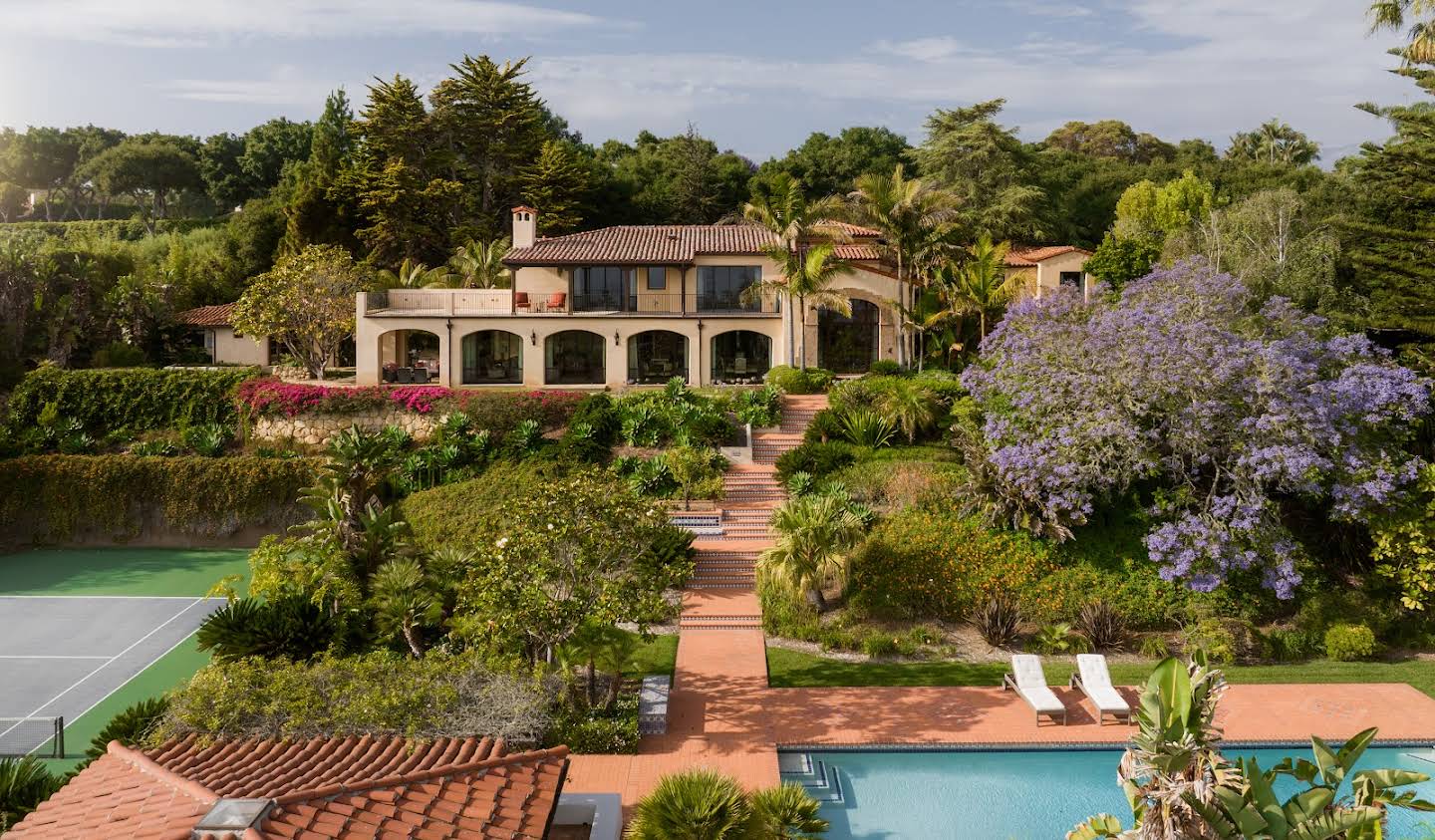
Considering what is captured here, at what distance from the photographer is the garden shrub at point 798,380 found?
31.4m

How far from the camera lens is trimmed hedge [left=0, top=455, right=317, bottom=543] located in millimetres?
27203

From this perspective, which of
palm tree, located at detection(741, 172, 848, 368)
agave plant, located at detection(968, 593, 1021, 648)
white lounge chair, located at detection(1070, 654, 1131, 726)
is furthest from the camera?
palm tree, located at detection(741, 172, 848, 368)

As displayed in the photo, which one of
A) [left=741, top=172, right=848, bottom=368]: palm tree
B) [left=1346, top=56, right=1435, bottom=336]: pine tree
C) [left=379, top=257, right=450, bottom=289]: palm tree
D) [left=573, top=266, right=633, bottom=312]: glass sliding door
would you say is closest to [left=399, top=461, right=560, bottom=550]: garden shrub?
[left=741, top=172, right=848, bottom=368]: palm tree

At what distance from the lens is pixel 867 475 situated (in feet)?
78.6

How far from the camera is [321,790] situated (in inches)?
342

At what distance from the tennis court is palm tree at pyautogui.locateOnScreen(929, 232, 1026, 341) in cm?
2280

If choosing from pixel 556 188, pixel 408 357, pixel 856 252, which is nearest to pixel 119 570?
pixel 408 357

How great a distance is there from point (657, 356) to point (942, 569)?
2044 centimetres

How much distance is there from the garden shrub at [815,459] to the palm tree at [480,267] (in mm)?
19838

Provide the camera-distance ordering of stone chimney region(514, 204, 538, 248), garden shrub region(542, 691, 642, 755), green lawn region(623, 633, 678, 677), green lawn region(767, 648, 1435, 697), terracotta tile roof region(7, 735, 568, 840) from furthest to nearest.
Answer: stone chimney region(514, 204, 538, 248) → green lawn region(623, 633, 678, 677) → green lawn region(767, 648, 1435, 697) → garden shrub region(542, 691, 642, 755) → terracotta tile roof region(7, 735, 568, 840)

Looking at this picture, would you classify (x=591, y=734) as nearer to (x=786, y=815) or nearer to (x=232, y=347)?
(x=786, y=815)

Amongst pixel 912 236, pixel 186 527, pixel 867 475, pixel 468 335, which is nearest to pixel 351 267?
pixel 468 335

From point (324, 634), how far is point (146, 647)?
15.8 feet

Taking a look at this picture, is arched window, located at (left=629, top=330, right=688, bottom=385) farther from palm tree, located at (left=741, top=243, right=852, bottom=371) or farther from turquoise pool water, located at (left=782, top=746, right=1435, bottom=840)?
turquoise pool water, located at (left=782, top=746, right=1435, bottom=840)
